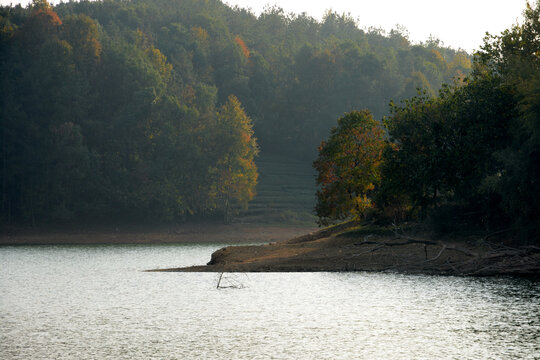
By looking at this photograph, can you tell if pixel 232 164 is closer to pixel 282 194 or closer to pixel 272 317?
pixel 282 194

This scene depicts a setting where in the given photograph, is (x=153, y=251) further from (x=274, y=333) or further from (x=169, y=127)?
(x=274, y=333)

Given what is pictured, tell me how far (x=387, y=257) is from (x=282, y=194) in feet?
240

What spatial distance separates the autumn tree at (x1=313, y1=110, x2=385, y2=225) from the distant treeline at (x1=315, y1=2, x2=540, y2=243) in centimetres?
638

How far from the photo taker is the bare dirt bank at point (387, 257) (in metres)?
39.0

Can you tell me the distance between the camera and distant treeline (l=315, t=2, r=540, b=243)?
135 ft

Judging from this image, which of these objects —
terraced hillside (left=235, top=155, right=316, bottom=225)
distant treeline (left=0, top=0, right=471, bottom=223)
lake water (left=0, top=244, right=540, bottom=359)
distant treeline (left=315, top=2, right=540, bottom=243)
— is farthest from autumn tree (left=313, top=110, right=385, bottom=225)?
terraced hillside (left=235, top=155, right=316, bottom=225)

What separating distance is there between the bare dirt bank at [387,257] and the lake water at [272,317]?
228cm

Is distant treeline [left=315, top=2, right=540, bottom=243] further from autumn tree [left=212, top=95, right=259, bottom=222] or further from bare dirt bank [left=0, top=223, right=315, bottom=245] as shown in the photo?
autumn tree [left=212, top=95, right=259, bottom=222]

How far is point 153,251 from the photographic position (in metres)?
71.6

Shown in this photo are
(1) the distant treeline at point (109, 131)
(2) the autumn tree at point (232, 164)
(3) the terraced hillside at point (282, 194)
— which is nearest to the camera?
(1) the distant treeline at point (109, 131)

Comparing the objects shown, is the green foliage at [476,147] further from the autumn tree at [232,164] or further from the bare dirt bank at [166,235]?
the autumn tree at [232,164]

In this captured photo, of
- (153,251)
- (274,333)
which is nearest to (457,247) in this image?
(274,333)

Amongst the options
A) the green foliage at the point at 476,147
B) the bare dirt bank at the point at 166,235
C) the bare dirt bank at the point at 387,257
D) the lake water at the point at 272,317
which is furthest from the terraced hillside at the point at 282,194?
the lake water at the point at 272,317

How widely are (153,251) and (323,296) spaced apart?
42.7 metres
